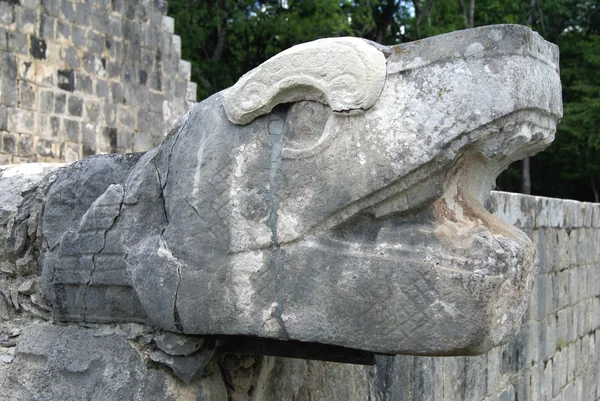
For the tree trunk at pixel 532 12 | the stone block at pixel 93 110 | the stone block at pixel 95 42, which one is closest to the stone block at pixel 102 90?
the stone block at pixel 93 110

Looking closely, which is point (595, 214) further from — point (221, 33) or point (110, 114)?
point (221, 33)

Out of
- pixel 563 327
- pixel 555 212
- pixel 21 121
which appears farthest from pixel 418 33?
pixel 555 212

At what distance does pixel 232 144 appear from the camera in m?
2.28

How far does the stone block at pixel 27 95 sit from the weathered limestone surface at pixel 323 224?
7.67 meters

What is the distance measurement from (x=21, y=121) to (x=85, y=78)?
1183mm

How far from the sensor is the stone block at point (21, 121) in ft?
31.6

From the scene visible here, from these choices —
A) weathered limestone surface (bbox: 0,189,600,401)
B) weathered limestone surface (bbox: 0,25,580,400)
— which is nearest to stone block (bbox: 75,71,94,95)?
weathered limestone surface (bbox: 0,189,600,401)

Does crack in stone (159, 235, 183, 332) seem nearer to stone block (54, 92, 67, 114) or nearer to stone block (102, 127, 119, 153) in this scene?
stone block (54, 92, 67, 114)

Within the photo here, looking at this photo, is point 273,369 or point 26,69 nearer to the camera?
point 273,369

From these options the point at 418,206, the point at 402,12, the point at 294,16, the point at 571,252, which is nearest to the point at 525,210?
the point at 571,252

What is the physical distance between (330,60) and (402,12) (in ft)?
71.7

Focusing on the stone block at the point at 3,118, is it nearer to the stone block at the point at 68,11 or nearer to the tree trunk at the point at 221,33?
the stone block at the point at 68,11

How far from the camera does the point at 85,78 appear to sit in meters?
10.7

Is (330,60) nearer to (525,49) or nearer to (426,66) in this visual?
(426,66)
